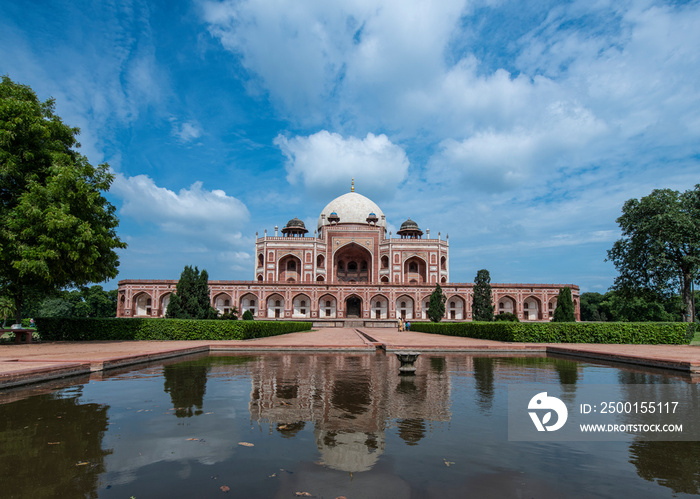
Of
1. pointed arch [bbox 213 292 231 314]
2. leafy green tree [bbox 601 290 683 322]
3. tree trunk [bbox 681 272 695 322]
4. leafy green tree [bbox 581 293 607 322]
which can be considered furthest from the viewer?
leafy green tree [bbox 581 293 607 322]

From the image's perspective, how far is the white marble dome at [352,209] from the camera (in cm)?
4989

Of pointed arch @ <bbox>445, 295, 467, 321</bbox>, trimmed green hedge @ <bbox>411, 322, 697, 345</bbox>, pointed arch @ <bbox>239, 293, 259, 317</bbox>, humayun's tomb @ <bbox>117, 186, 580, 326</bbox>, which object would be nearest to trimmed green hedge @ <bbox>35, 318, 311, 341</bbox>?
trimmed green hedge @ <bbox>411, 322, 697, 345</bbox>

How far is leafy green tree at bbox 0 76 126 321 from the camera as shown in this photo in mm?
12141

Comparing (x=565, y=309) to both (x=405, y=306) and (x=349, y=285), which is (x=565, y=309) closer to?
(x=405, y=306)

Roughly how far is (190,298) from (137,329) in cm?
458

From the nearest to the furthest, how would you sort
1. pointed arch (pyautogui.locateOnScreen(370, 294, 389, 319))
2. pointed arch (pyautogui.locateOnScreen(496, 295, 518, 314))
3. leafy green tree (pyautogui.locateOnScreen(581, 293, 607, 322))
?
pointed arch (pyautogui.locateOnScreen(496, 295, 518, 314))
pointed arch (pyautogui.locateOnScreen(370, 294, 389, 319))
leafy green tree (pyautogui.locateOnScreen(581, 293, 607, 322))

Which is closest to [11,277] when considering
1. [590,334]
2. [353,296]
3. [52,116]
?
[52,116]

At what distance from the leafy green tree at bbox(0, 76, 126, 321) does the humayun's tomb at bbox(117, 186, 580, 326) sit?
2393 centimetres

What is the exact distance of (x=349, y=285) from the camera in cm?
3994

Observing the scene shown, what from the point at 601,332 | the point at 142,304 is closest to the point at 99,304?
the point at 142,304

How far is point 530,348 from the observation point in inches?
515

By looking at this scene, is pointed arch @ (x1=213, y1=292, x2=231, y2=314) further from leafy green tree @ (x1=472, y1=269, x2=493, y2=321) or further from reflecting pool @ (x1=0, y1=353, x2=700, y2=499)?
reflecting pool @ (x1=0, y1=353, x2=700, y2=499)

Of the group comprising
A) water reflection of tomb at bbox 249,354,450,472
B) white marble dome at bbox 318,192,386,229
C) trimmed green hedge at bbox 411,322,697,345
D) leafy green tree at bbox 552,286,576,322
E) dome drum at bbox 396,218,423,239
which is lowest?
water reflection of tomb at bbox 249,354,450,472

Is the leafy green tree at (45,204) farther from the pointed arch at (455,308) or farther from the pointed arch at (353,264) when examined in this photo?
the pointed arch at (353,264)
